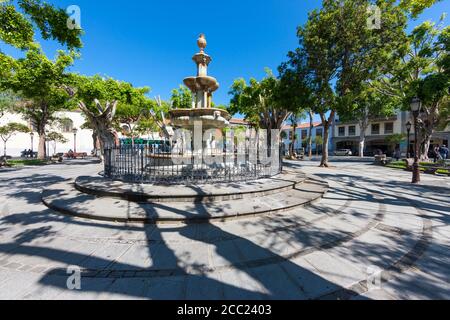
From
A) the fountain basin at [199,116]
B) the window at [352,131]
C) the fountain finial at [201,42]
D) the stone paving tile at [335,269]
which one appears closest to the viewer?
the stone paving tile at [335,269]

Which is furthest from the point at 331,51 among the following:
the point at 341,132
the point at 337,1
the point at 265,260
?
the point at 341,132

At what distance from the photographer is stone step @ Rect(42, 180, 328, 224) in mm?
4699

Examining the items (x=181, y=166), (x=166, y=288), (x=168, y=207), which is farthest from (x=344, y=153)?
(x=166, y=288)

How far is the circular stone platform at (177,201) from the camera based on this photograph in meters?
4.80

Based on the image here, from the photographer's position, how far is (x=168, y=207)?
17.6ft

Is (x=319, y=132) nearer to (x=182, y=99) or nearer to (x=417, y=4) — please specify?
(x=182, y=99)

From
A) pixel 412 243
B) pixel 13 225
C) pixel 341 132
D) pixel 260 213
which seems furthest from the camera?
pixel 341 132

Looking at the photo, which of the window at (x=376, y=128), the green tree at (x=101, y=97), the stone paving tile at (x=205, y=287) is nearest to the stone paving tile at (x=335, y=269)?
the stone paving tile at (x=205, y=287)

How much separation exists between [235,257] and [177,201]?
9.82ft

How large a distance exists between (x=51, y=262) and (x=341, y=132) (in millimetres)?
57421

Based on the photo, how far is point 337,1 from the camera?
551 inches

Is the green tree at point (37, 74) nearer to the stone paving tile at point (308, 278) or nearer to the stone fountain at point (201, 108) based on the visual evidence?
the stone fountain at point (201, 108)

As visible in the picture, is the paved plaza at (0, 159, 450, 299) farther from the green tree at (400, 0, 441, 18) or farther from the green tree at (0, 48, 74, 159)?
the green tree at (0, 48, 74, 159)
